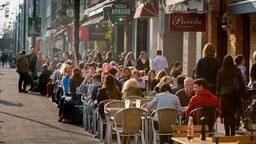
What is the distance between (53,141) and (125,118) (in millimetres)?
3181

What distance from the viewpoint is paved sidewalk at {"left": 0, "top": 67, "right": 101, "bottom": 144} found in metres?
18.4

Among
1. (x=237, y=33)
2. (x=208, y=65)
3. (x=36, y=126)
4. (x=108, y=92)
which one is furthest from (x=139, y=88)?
(x=237, y=33)

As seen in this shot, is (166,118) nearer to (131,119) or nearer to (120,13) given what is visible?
(131,119)

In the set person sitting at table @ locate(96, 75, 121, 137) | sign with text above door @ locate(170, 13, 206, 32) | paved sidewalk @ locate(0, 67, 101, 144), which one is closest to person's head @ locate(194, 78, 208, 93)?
person sitting at table @ locate(96, 75, 121, 137)

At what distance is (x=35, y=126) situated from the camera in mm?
21594

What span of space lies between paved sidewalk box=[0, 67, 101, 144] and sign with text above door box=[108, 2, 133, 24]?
44.8 feet

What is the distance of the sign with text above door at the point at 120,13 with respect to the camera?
44250 millimetres

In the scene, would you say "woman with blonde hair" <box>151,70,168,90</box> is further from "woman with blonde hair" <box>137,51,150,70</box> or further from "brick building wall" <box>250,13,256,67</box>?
"woman with blonde hair" <box>137,51,150,70</box>

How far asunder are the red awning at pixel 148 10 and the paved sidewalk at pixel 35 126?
8.52 m

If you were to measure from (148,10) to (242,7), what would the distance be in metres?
14.6

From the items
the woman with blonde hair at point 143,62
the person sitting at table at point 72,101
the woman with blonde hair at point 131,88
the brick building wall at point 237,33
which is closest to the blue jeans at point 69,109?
the person sitting at table at point 72,101

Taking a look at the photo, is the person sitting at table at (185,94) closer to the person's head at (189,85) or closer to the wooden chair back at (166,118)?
the person's head at (189,85)

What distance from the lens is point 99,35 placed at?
2360 inches

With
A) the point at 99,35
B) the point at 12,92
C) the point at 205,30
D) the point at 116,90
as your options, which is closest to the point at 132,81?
the point at 116,90
